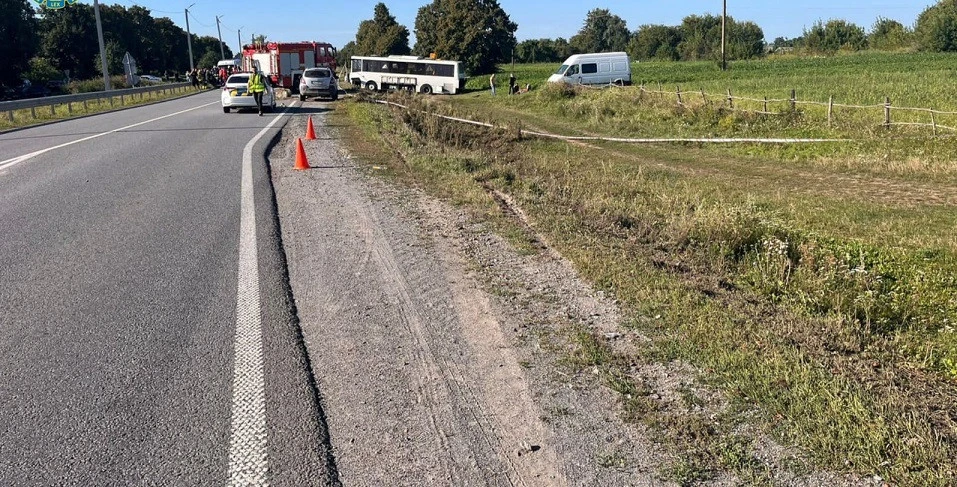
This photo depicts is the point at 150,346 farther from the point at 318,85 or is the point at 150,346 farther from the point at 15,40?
the point at 15,40

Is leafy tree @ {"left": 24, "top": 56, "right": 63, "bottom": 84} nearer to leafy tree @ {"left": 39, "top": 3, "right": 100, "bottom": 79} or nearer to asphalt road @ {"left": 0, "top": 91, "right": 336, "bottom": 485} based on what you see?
leafy tree @ {"left": 39, "top": 3, "right": 100, "bottom": 79}

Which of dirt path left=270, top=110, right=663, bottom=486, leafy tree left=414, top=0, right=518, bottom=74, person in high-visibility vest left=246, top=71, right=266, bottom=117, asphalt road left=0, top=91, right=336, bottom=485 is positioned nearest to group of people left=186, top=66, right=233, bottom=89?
leafy tree left=414, top=0, right=518, bottom=74

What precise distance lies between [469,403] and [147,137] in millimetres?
16166

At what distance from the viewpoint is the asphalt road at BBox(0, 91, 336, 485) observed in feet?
11.1

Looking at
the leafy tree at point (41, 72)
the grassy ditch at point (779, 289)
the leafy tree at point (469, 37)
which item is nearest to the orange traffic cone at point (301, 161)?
the grassy ditch at point (779, 289)

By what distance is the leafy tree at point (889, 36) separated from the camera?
81.8 meters

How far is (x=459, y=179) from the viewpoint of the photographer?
11.1 metres

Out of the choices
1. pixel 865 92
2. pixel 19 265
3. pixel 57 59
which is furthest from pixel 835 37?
pixel 19 265

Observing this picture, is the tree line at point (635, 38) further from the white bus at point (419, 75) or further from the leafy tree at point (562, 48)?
the white bus at point (419, 75)

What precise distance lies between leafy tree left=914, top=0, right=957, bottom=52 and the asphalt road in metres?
82.7

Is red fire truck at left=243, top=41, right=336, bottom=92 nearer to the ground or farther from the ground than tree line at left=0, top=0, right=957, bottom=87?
nearer to the ground

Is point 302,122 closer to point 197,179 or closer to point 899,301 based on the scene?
point 197,179

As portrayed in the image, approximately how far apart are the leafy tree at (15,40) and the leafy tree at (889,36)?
274ft

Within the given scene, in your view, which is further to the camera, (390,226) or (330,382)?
(390,226)
